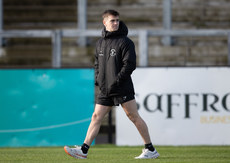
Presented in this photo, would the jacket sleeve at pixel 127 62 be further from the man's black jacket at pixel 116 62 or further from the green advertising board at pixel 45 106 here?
the green advertising board at pixel 45 106

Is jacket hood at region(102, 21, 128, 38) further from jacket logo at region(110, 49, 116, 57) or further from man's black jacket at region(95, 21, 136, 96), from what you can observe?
jacket logo at region(110, 49, 116, 57)

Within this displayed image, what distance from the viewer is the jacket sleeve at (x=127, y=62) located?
7887 millimetres

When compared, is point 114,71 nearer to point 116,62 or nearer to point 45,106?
point 116,62

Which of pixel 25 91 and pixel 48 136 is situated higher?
pixel 25 91

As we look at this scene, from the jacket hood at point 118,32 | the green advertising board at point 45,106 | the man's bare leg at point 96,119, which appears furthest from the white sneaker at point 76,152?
the green advertising board at point 45,106

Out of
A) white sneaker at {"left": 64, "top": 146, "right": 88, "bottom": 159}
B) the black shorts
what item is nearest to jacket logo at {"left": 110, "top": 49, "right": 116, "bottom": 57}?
the black shorts

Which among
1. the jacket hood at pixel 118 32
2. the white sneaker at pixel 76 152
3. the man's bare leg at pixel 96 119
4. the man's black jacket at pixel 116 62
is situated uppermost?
the jacket hood at pixel 118 32

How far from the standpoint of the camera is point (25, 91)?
36.2 ft

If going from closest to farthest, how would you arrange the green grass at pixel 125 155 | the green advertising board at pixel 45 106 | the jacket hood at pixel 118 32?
the jacket hood at pixel 118 32 < the green grass at pixel 125 155 < the green advertising board at pixel 45 106

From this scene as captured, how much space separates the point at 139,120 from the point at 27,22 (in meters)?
9.03

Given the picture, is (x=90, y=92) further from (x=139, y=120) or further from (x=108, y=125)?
(x=139, y=120)

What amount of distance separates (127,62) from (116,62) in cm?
16

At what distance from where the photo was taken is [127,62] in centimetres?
789

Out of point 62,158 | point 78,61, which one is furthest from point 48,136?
point 78,61
